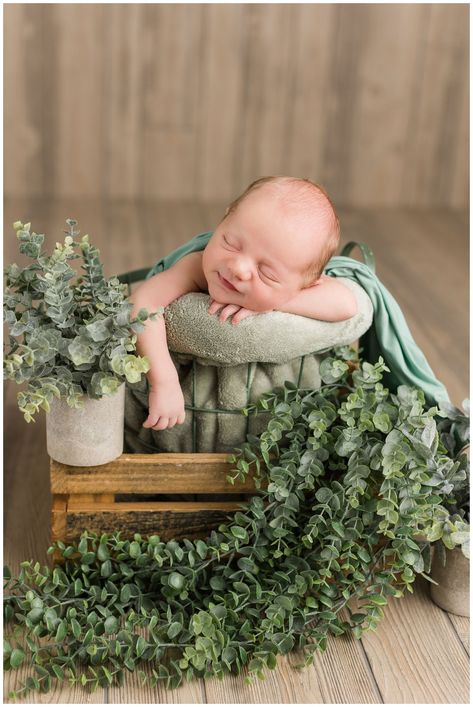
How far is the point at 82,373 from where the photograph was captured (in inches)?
53.4

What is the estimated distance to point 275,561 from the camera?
155 centimetres

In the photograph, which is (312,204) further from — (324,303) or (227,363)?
(227,363)

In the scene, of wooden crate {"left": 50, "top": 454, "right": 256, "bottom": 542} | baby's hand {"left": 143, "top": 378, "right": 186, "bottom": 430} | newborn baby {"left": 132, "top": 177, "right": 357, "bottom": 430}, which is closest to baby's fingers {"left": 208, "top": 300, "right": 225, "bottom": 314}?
newborn baby {"left": 132, "top": 177, "right": 357, "bottom": 430}

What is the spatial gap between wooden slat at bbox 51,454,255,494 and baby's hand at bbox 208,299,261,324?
23 centimetres

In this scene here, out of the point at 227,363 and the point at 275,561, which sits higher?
the point at 227,363

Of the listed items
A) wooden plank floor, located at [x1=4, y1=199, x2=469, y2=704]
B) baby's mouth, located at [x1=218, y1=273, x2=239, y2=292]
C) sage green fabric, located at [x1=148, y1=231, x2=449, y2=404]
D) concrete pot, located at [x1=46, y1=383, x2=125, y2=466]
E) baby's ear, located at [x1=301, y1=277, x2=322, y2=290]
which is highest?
baby's mouth, located at [x1=218, y1=273, x2=239, y2=292]

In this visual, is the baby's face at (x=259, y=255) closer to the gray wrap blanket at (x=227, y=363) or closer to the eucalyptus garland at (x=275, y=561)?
the gray wrap blanket at (x=227, y=363)

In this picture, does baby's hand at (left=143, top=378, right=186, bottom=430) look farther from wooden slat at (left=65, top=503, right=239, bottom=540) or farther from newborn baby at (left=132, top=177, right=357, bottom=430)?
wooden slat at (left=65, top=503, right=239, bottom=540)

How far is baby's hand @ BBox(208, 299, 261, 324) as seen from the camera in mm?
1436

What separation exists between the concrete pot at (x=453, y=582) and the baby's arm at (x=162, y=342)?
51cm

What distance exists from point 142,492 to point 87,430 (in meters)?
0.17

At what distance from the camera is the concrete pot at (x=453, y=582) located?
5.13 ft

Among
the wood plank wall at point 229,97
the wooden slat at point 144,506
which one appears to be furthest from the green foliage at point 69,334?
the wood plank wall at point 229,97

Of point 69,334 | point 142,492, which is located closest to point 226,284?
point 69,334
